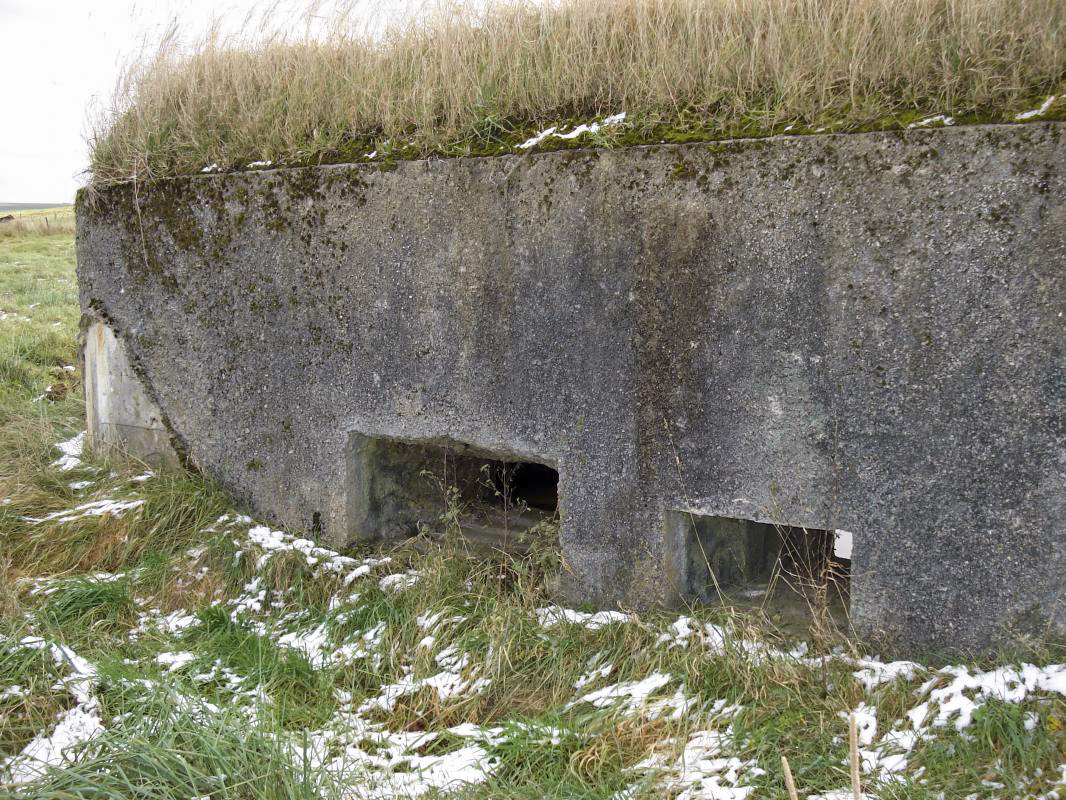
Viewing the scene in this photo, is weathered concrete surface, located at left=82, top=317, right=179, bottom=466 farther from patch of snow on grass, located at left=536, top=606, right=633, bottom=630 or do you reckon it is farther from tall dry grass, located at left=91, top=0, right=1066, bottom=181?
patch of snow on grass, located at left=536, top=606, right=633, bottom=630

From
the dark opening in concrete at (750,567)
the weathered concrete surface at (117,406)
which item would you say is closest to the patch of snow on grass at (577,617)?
the dark opening in concrete at (750,567)

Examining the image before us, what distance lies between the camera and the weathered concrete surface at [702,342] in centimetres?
261

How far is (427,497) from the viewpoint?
169 inches

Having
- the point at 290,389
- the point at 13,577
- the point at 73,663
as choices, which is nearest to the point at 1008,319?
the point at 290,389

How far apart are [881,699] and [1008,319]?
1115 mm

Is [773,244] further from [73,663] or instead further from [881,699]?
[73,663]

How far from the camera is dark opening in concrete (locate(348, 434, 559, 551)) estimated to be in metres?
3.92

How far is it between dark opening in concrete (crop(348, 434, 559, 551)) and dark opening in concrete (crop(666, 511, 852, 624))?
69 cm

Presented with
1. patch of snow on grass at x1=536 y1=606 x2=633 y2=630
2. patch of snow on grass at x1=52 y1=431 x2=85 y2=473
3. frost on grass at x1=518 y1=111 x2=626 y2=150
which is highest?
frost on grass at x1=518 y1=111 x2=626 y2=150

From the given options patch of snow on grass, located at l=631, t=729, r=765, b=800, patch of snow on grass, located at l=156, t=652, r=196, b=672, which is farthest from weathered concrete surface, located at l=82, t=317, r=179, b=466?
patch of snow on grass, located at l=631, t=729, r=765, b=800

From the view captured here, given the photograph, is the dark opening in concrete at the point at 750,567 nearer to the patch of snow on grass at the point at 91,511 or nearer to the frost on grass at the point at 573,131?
the frost on grass at the point at 573,131

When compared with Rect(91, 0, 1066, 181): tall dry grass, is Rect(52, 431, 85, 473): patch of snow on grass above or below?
below

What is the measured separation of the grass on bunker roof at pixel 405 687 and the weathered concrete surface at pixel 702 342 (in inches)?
9.7

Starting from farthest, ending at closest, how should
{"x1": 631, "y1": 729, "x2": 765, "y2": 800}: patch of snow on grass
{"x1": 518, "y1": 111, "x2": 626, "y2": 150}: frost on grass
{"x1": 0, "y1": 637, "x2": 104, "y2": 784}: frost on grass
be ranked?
{"x1": 518, "y1": 111, "x2": 626, "y2": 150}: frost on grass < {"x1": 0, "y1": 637, "x2": 104, "y2": 784}: frost on grass < {"x1": 631, "y1": 729, "x2": 765, "y2": 800}: patch of snow on grass
